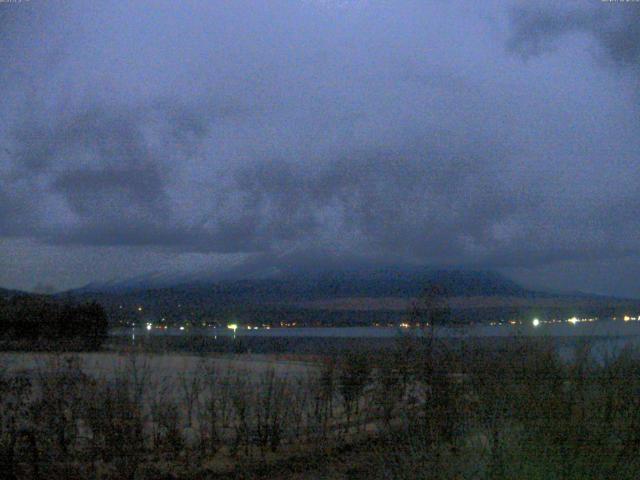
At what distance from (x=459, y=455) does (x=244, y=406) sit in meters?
5.41

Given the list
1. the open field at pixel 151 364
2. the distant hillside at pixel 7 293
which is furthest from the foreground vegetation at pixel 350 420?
the distant hillside at pixel 7 293

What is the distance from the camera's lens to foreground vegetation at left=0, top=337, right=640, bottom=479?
7996 millimetres

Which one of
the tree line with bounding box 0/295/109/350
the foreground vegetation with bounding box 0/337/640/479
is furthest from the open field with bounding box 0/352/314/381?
the tree line with bounding box 0/295/109/350

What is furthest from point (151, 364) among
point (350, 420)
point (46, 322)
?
point (46, 322)

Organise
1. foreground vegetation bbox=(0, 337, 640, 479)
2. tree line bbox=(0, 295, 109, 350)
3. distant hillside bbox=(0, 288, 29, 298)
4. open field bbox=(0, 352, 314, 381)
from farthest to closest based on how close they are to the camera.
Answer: distant hillside bbox=(0, 288, 29, 298) → tree line bbox=(0, 295, 109, 350) → open field bbox=(0, 352, 314, 381) → foreground vegetation bbox=(0, 337, 640, 479)

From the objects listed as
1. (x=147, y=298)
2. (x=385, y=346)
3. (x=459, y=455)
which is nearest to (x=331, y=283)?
(x=147, y=298)

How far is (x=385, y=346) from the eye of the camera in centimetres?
1791

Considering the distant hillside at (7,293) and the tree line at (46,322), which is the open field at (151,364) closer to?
the tree line at (46,322)

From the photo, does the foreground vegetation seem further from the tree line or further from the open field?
the tree line

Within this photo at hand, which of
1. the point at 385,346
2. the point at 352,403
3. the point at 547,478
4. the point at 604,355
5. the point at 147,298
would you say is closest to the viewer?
the point at 547,478

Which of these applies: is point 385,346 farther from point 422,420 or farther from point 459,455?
point 459,455

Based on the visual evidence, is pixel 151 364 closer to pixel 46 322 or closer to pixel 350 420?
pixel 350 420

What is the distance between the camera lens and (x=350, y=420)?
1572 centimetres

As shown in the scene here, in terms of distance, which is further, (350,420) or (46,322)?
(46,322)
